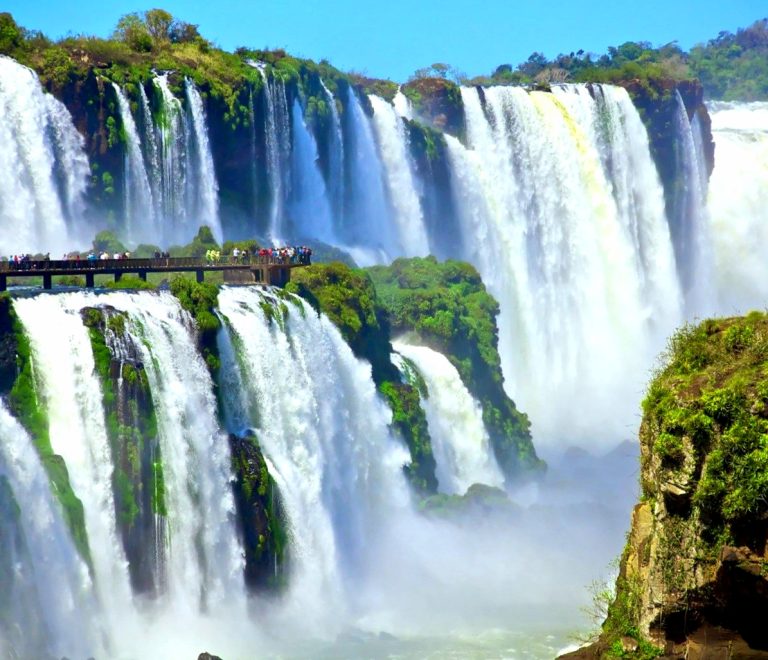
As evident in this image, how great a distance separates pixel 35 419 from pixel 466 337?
24122mm

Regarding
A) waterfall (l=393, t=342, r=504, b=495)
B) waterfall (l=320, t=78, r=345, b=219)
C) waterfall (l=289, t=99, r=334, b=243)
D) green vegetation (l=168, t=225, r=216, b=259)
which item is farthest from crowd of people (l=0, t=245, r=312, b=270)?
waterfall (l=320, t=78, r=345, b=219)

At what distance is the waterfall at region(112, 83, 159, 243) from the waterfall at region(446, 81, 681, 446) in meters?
18.1

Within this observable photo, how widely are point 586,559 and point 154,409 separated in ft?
49.2

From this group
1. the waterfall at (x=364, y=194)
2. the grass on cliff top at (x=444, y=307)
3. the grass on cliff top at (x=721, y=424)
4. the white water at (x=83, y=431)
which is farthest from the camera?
the waterfall at (x=364, y=194)

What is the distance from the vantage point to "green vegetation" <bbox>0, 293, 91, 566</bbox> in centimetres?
3166

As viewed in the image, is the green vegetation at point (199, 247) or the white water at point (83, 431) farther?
the green vegetation at point (199, 247)

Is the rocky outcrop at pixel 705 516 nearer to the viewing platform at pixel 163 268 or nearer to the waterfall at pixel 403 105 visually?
the viewing platform at pixel 163 268

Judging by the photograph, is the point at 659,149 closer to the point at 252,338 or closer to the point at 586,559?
the point at 586,559

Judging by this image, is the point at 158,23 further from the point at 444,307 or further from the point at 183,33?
the point at 444,307

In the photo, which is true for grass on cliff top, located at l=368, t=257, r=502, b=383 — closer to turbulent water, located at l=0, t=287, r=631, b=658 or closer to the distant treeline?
turbulent water, located at l=0, t=287, r=631, b=658

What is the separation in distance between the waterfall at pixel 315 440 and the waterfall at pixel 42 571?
672 cm

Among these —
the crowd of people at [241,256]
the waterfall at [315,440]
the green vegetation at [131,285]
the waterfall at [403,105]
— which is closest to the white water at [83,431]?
Result: the waterfall at [315,440]

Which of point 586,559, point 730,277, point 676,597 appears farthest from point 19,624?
point 730,277

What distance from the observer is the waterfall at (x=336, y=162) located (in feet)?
204
